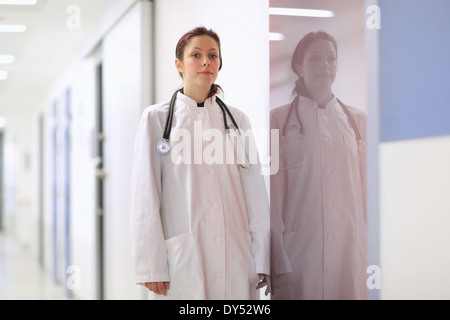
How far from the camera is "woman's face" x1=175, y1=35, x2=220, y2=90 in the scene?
5.03ft

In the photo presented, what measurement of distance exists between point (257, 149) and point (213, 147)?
0.16 meters

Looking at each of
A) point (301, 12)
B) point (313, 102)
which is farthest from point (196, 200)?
point (301, 12)

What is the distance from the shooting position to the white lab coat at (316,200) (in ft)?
5.29

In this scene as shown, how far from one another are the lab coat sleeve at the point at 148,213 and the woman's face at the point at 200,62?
20cm

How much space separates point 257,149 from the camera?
1587 mm

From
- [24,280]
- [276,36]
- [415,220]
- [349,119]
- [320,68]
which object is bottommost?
[24,280]

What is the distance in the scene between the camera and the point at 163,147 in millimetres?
1475

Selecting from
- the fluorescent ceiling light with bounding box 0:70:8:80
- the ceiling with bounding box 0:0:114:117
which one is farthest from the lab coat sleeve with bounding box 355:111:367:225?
the fluorescent ceiling light with bounding box 0:70:8:80

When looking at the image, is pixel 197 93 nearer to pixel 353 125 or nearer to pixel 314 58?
pixel 314 58

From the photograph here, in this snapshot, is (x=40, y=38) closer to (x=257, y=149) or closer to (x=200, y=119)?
(x=200, y=119)

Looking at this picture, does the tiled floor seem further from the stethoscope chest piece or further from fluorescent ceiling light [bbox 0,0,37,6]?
fluorescent ceiling light [bbox 0,0,37,6]

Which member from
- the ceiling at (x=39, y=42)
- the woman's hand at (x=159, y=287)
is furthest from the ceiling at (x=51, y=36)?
the woman's hand at (x=159, y=287)

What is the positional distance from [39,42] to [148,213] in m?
0.97
